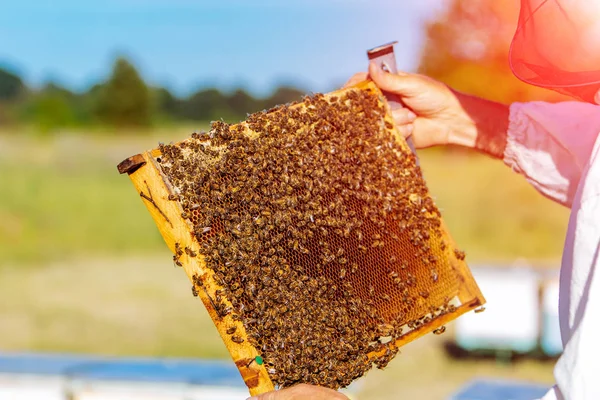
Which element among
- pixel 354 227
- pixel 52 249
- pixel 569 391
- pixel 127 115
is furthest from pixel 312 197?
pixel 127 115

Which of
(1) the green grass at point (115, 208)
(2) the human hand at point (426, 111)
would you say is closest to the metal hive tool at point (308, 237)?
(2) the human hand at point (426, 111)

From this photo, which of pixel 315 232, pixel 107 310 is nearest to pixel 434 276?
pixel 315 232

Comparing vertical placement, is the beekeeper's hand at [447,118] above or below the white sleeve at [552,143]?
above

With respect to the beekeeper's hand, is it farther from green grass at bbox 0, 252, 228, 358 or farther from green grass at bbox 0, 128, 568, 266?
green grass at bbox 0, 128, 568, 266

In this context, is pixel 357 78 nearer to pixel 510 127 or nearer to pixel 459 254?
pixel 510 127

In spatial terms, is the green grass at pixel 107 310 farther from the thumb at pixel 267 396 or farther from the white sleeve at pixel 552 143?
the thumb at pixel 267 396

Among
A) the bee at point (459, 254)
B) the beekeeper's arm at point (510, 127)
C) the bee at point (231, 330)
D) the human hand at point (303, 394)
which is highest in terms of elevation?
the beekeeper's arm at point (510, 127)
